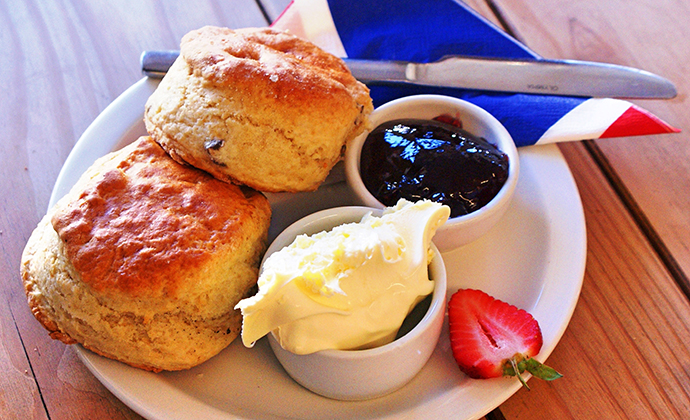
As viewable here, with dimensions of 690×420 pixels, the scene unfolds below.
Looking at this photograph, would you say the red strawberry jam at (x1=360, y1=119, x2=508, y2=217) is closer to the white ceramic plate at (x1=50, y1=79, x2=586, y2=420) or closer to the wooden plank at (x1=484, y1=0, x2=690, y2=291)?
the white ceramic plate at (x1=50, y1=79, x2=586, y2=420)

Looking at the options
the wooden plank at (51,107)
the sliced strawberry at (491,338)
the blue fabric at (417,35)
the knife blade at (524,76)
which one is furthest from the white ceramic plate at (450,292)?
the blue fabric at (417,35)

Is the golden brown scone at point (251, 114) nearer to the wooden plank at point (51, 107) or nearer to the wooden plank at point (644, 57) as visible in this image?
the wooden plank at point (51, 107)

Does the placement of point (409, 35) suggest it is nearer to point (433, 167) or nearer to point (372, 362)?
point (433, 167)

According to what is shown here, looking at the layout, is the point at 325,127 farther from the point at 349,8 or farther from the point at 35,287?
the point at 349,8

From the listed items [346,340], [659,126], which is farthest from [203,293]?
[659,126]

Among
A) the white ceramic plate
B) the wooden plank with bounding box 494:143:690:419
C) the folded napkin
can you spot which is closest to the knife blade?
the folded napkin

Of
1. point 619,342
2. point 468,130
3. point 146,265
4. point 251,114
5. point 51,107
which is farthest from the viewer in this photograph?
point 51,107

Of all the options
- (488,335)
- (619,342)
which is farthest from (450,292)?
(619,342)
